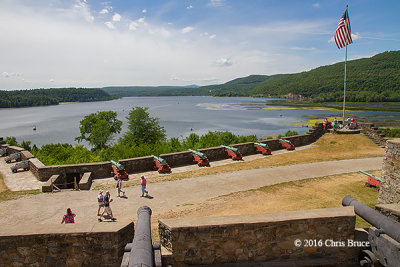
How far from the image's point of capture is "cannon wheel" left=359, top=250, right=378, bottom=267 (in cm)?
396

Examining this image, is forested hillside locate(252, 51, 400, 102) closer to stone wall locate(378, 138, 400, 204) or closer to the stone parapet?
stone wall locate(378, 138, 400, 204)

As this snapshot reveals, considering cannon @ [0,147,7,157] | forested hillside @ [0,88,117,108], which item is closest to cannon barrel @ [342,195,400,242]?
cannon @ [0,147,7,157]

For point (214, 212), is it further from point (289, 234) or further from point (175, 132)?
point (175, 132)

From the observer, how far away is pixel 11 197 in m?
8.61

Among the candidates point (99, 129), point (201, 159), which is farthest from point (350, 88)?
point (201, 159)

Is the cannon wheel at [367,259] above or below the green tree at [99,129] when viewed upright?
above

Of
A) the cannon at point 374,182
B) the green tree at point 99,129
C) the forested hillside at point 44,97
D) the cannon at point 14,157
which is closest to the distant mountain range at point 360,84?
the green tree at point 99,129

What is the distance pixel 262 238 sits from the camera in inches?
159

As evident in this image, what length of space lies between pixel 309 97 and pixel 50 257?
13906 centimetres

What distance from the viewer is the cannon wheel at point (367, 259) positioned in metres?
3.96

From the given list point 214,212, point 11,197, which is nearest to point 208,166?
point 214,212

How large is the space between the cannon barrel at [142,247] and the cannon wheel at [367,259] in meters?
3.29

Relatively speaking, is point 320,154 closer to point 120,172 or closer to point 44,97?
point 120,172

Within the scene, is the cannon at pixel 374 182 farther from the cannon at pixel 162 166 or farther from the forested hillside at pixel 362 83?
the forested hillside at pixel 362 83
